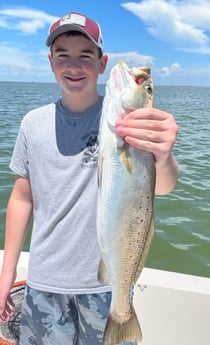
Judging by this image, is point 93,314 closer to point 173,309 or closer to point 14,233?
point 14,233

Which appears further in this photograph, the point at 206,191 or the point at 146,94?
the point at 206,191

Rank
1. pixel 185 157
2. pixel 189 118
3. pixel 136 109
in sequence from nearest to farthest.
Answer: pixel 136 109, pixel 185 157, pixel 189 118

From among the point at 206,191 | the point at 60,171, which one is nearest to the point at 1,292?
the point at 60,171

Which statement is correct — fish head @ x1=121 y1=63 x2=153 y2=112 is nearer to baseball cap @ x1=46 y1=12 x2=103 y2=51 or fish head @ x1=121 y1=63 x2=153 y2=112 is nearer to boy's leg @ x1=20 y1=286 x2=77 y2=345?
baseball cap @ x1=46 y1=12 x2=103 y2=51

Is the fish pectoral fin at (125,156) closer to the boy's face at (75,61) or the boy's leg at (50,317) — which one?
the boy's face at (75,61)

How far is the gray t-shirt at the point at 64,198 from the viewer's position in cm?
218

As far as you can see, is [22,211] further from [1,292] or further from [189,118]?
[189,118]

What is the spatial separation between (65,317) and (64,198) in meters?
0.58

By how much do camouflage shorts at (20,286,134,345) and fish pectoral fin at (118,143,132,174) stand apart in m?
0.80

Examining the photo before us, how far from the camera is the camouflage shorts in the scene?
86.0 inches

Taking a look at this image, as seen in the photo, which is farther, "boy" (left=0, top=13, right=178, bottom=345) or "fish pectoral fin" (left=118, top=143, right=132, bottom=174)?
"boy" (left=0, top=13, right=178, bottom=345)

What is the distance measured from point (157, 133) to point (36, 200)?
908mm

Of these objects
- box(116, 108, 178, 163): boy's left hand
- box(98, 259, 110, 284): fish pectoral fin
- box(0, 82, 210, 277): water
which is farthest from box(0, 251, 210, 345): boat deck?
box(0, 82, 210, 277): water

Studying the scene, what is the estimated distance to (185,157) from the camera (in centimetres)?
1176
